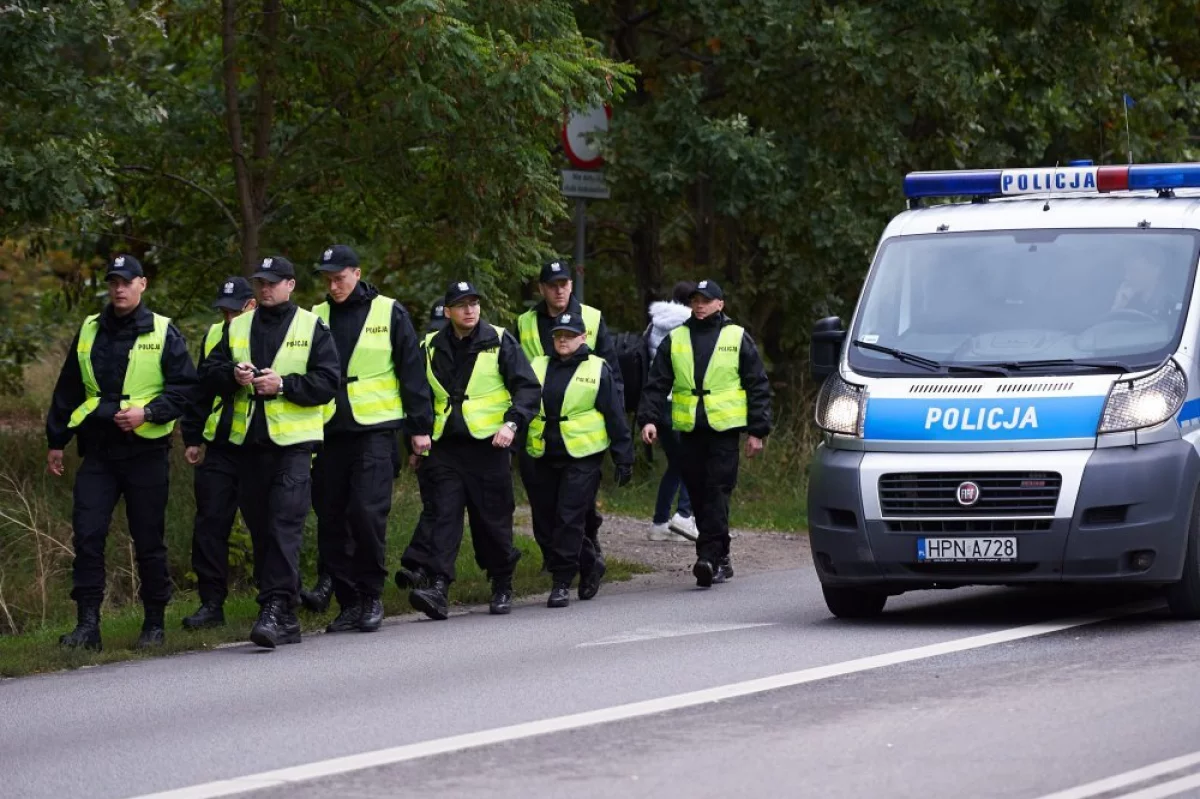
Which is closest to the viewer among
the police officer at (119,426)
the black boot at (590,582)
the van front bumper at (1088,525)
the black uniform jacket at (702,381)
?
the van front bumper at (1088,525)

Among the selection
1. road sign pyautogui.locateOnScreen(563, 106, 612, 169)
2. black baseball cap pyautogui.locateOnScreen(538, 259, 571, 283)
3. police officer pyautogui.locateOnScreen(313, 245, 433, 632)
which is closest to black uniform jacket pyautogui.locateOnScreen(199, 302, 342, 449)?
police officer pyautogui.locateOnScreen(313, 245, 433, 632)

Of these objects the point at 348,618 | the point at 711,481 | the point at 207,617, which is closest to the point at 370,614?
the point at 348,618

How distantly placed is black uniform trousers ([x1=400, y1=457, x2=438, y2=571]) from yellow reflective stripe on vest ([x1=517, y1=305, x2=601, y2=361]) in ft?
4.34

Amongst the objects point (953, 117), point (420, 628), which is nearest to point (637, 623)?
point (420, 628)

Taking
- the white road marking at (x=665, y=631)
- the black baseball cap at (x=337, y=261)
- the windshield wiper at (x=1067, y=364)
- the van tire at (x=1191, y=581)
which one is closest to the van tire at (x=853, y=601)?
the white road marking at (x=665, y=631)

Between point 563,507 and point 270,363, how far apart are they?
91.0 inches

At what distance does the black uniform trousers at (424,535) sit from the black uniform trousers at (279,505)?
3.62 ft

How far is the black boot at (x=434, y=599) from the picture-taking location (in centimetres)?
1173

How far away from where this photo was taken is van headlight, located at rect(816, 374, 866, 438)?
10.9 m

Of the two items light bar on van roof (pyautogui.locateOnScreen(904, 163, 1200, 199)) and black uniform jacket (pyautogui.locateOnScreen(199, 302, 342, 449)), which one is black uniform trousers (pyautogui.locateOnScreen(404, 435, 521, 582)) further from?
light bar on van roof (pyautogui.locateOnScreen(904, 163, 1200, 199))

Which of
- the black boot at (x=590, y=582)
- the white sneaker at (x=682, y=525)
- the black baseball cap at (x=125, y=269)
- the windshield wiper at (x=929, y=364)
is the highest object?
the black baseball cap at (x=125, y=269)

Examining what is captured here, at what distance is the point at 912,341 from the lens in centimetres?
1119

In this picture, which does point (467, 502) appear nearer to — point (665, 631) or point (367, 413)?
point (367, 413)

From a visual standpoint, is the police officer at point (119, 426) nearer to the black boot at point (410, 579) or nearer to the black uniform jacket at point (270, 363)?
the black uniform jacket at point (270, 363)
